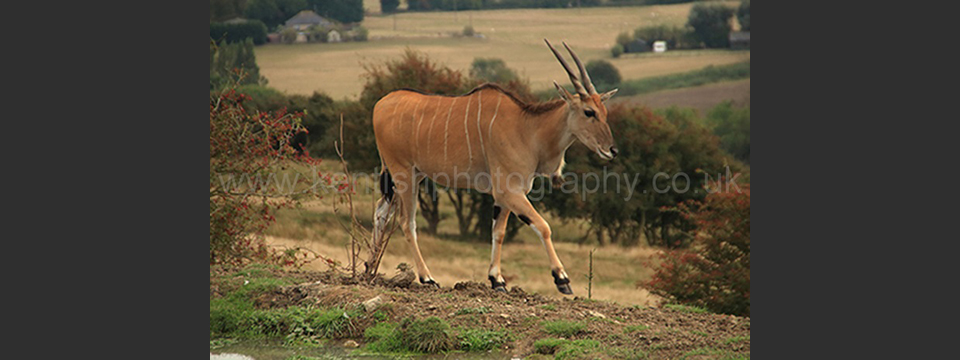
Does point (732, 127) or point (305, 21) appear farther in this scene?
point (732, 127)

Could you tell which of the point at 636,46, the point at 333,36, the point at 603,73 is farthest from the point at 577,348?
the point at 636,46

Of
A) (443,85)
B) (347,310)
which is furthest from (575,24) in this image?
(347,310)

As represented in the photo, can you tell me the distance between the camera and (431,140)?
12828 millimetres

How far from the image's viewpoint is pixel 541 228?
11445 millimetres

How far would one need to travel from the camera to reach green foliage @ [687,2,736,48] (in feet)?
157

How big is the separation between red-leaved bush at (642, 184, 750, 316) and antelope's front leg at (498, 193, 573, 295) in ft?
13.2

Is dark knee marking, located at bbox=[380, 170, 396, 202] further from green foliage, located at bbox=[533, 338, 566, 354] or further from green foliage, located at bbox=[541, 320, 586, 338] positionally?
green foliage, located at bbox=[533, 338, 566, 354]

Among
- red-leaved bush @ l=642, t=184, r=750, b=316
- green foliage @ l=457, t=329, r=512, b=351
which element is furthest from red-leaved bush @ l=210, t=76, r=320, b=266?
Answer: red-leaved bush @ l=642, t=184, r=750, b=316

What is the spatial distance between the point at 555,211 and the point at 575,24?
12.8 meters

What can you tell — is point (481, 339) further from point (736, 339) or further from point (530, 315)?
point (736, 339)

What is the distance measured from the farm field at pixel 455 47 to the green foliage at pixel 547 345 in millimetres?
29469

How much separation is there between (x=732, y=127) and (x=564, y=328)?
3974cm

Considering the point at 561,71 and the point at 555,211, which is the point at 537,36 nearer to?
the point at 561,71

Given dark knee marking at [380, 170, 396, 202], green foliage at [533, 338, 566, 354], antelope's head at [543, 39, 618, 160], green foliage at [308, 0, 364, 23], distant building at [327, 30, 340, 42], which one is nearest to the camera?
green foliage at [533, 338, 566, 354]
